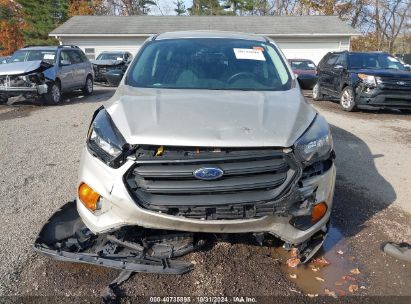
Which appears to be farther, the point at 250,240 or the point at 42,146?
the point at 42,146

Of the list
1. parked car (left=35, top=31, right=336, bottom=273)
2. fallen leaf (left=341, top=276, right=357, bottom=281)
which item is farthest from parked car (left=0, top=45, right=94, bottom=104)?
fallen leaf (left=341, top=276, right=357, bottom=281)

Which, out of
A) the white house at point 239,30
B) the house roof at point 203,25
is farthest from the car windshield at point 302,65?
the house roof at point 203,25

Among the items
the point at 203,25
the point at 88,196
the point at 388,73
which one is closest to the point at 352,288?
the point at 88,196

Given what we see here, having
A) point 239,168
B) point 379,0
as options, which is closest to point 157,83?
point 239,168

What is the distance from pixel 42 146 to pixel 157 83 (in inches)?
155

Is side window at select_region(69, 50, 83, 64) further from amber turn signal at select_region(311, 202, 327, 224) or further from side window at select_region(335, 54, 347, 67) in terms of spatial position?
amber turn signal at select_region(311, 202, 327, 224)

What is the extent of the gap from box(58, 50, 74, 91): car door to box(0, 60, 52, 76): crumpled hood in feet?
2.19

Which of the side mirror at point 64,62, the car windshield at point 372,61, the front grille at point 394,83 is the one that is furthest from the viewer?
the side mirror at point 64,62

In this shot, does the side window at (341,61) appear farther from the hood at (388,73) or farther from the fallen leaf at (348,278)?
the fallen leaf at (348,278)

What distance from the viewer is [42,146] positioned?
707 cm

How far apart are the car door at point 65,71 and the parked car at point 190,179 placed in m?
9.97

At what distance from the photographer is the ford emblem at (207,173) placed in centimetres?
269

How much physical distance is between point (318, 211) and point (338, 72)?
1042cm

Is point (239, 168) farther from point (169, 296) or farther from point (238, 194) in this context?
point (169, 296)
